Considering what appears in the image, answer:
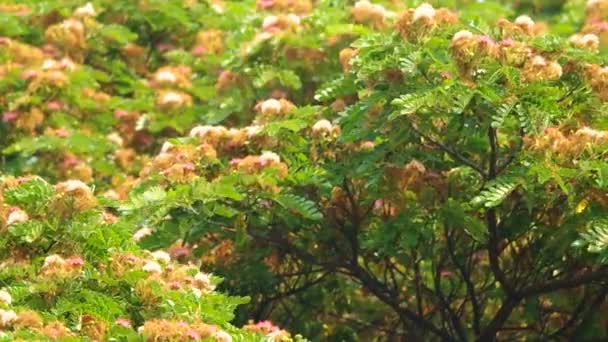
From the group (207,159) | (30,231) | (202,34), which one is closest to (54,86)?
(202,34)

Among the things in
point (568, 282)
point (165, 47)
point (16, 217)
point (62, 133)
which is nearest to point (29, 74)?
point (62, 133)

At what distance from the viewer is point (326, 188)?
329 inches

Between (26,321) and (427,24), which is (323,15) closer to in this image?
(427,24)

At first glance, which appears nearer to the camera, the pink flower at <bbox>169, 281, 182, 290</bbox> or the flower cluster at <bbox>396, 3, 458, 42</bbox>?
the pink flower at <bbox>169, 281, 182, 290</bbox>

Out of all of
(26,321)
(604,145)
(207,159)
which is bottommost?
(26,321)

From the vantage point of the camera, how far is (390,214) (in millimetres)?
8305

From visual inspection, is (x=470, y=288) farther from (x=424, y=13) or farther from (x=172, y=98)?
(x=172, y=98)

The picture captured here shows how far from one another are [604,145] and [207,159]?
7.13 ft

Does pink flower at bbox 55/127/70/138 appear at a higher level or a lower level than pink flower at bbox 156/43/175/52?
lower

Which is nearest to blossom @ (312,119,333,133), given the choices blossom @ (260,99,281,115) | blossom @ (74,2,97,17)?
blossom @ (260,99,281,115)

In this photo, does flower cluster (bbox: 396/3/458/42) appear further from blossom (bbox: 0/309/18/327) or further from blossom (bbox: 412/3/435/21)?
blossom (bbox: 0/309/18/327)

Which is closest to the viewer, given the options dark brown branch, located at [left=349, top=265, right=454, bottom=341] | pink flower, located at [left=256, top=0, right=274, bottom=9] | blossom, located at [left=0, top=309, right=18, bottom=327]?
blossom, located at [left=0, top=309, right=18, bottom=327]

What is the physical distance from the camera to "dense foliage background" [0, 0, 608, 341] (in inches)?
266

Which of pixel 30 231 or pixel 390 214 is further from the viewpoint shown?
pixel 390 214
